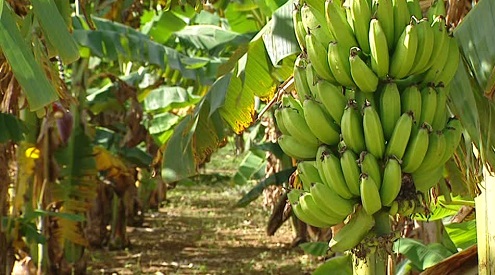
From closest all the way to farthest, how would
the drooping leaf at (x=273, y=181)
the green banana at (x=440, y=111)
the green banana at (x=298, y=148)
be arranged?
the green banana at (x=440, y=111)
the green banana at (x=298, y=148)
the drooping leaf at (x=273, y=181)

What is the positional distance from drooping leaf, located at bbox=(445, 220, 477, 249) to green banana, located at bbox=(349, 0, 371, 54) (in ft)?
5.30

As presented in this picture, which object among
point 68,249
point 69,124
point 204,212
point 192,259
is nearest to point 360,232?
point 69,124

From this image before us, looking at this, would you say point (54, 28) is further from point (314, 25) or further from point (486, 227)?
point (486, 227)

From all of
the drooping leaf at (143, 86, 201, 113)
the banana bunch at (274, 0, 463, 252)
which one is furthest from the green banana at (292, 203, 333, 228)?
the drooping leaf at (143, 86, 201, 113)

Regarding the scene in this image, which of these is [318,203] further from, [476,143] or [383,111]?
[476,143]

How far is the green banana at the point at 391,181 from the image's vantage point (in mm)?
1879

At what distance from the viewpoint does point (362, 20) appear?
2.01m

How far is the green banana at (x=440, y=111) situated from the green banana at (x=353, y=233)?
30 centimetres

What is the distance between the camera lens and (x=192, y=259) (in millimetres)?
8539

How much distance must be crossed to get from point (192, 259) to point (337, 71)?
678 centimetres

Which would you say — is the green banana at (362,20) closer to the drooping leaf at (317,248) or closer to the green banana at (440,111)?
the green banana at (440,111)

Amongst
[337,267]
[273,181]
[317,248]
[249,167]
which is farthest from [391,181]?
[249,167]

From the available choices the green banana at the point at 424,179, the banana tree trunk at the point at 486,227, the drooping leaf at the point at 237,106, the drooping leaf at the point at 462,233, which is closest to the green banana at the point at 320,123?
the green banana at the point at 424,179

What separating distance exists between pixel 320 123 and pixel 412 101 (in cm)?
23
